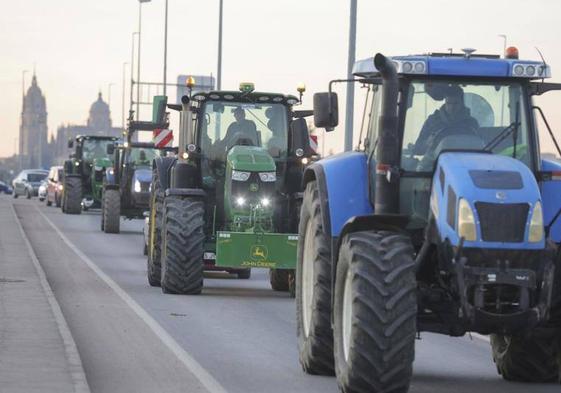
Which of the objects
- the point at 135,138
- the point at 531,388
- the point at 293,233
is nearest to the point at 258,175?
the point at 293,233

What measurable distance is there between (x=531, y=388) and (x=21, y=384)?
155 inches

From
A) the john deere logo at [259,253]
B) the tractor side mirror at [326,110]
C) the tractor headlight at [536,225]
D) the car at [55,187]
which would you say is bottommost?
the car at [55,187]

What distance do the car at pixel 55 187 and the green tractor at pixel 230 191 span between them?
147ft

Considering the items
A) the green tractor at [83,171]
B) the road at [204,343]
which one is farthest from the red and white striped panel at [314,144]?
the green tractor at [83,171]

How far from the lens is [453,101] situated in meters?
13.5

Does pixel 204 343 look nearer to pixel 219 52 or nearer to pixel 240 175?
pixel 240 175

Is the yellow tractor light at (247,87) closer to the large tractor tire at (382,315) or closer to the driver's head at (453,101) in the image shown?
the driver's head at (453,101)

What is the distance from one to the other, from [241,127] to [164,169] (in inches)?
64.4

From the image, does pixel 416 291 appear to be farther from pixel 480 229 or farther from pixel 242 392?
pixel 242 392

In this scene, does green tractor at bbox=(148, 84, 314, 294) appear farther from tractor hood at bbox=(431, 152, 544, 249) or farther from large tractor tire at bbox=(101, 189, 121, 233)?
large tractor tire at bbox=(101, 189, 121, 233)

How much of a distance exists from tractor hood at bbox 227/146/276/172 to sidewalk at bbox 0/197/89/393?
10.1 feet

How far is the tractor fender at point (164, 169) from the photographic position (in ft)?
83.8

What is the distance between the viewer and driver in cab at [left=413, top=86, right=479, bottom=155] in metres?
13.4

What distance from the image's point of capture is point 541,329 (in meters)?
13.2
